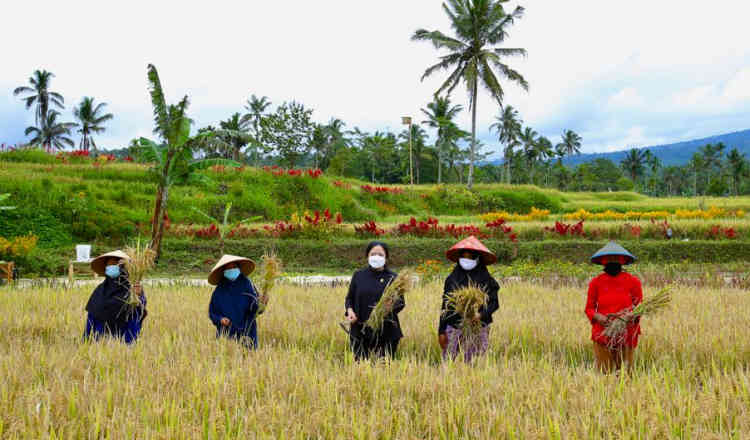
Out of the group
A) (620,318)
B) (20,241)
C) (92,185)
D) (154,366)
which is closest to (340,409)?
(154,366)

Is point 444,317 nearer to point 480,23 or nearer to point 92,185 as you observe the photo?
point 92,185

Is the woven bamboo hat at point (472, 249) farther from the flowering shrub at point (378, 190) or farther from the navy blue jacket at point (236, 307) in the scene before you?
the flowering shrub at point (378, 190)

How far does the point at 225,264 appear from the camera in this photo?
4523 millimetres

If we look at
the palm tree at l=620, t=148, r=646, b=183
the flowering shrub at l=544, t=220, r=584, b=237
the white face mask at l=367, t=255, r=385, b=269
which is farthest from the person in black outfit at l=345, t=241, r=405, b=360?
the palm tree at l=620, t=148, r=646, b=183

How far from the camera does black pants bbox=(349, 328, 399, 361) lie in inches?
175

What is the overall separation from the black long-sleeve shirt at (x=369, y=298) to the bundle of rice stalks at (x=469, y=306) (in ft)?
1.74

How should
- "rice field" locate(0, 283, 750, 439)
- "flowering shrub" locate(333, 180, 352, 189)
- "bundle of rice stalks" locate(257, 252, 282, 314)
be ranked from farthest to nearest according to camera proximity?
"flowering shrub" locate(333, 180, 352, 189) → "bundle of rice stalks" locate(257, 252, 282, 314) → "rice field" locate(0, 283, 750, 439)

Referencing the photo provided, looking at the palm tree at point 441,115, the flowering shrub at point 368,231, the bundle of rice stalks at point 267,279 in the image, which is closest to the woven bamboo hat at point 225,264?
the bundle of rice stalks at point 267,279

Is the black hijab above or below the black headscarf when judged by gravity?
above

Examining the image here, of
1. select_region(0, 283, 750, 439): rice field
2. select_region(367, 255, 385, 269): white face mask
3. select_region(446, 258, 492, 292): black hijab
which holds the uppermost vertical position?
select_region(367, 255, 385, 269): white face mask

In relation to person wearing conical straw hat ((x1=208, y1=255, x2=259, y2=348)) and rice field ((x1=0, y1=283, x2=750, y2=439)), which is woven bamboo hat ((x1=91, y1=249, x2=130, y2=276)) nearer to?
rice field ((x1=0, y1=283, x2=750, y2=439))

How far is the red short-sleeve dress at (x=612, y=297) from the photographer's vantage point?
13.8ft

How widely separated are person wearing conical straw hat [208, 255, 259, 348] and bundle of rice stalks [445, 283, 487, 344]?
1.73m

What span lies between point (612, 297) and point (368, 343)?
1.98 m
